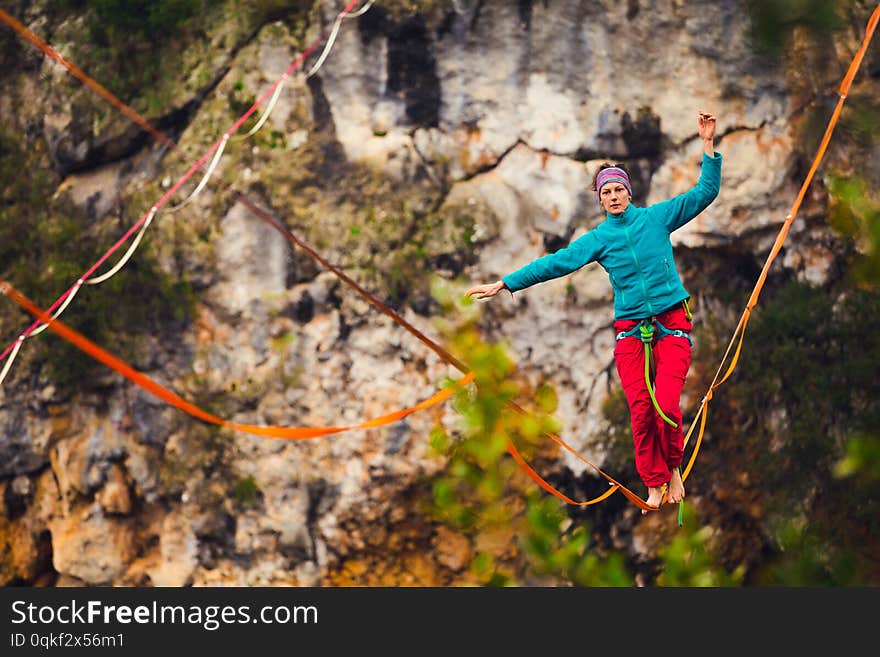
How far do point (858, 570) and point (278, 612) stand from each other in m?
4.33

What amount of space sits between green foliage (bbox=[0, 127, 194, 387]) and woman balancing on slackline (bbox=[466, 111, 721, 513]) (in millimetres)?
4034

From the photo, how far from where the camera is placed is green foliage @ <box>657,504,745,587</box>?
7297 millimetres

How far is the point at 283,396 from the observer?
7973 millimetres

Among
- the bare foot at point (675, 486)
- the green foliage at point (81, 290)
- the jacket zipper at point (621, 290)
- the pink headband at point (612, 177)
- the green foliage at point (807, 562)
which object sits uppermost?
the pink headband at point (612, 177)

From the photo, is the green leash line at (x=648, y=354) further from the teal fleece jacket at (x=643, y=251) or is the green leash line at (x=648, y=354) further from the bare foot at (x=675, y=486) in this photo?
the bare foot at (x=675, y=486)

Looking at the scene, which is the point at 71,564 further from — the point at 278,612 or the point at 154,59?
the point at 154,59

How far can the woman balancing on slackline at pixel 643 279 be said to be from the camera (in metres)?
4.71

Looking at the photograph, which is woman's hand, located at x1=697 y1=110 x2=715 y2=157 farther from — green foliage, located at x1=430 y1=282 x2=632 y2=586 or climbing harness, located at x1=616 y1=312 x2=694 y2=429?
green foliage, located at x1=430 y1=282 x2=632 y2=586

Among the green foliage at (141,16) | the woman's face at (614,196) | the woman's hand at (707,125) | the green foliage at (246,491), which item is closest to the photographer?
the woman's hand at (707,125)

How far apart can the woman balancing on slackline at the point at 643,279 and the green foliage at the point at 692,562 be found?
2719 mm

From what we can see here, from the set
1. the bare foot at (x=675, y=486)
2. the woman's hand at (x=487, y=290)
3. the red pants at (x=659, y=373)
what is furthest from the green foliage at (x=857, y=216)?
the woman's hand at (x=487, y=290)

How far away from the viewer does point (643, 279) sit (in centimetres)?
474

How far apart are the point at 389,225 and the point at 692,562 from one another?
10.3 feet

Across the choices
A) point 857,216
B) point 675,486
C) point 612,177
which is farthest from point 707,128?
point 857,216
